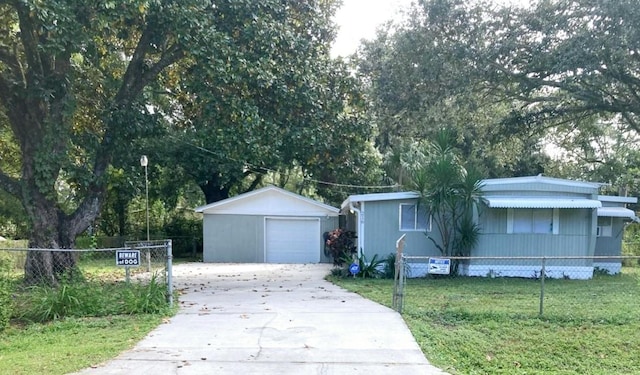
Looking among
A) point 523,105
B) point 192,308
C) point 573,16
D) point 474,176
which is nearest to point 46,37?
point 192,308

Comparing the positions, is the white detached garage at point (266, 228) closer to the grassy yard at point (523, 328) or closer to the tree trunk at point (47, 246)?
the tree trunk at point (47, 246)

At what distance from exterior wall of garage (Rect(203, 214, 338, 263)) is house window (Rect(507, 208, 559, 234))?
747 cm

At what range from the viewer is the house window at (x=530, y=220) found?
13844 millimetres

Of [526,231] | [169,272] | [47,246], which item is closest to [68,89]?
[47,246]

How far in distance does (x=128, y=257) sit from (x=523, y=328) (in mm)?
6077

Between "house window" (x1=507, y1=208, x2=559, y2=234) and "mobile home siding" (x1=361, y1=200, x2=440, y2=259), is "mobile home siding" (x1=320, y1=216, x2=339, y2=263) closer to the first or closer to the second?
"mobile home siding" (x1=361, y1=200, x2=440, y2=259)

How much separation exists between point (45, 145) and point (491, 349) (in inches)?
372

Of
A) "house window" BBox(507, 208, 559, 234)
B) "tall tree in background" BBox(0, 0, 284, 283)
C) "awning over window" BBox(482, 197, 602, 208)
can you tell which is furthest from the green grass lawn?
"house window" BBox(507, 208, 559, 234)

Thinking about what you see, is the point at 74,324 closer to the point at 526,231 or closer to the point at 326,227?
the point at 526,231

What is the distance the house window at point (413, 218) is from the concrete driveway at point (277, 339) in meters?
4.52

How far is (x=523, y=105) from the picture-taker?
1841cm

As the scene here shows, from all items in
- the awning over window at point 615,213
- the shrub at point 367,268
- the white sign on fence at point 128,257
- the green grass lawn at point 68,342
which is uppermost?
the awning over window at point 615,213

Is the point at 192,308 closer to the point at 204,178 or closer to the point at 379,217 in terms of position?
the point at 379,217

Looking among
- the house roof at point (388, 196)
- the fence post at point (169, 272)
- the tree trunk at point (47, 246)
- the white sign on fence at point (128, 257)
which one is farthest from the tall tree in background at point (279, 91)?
the tree trunk at point (47, 246)
